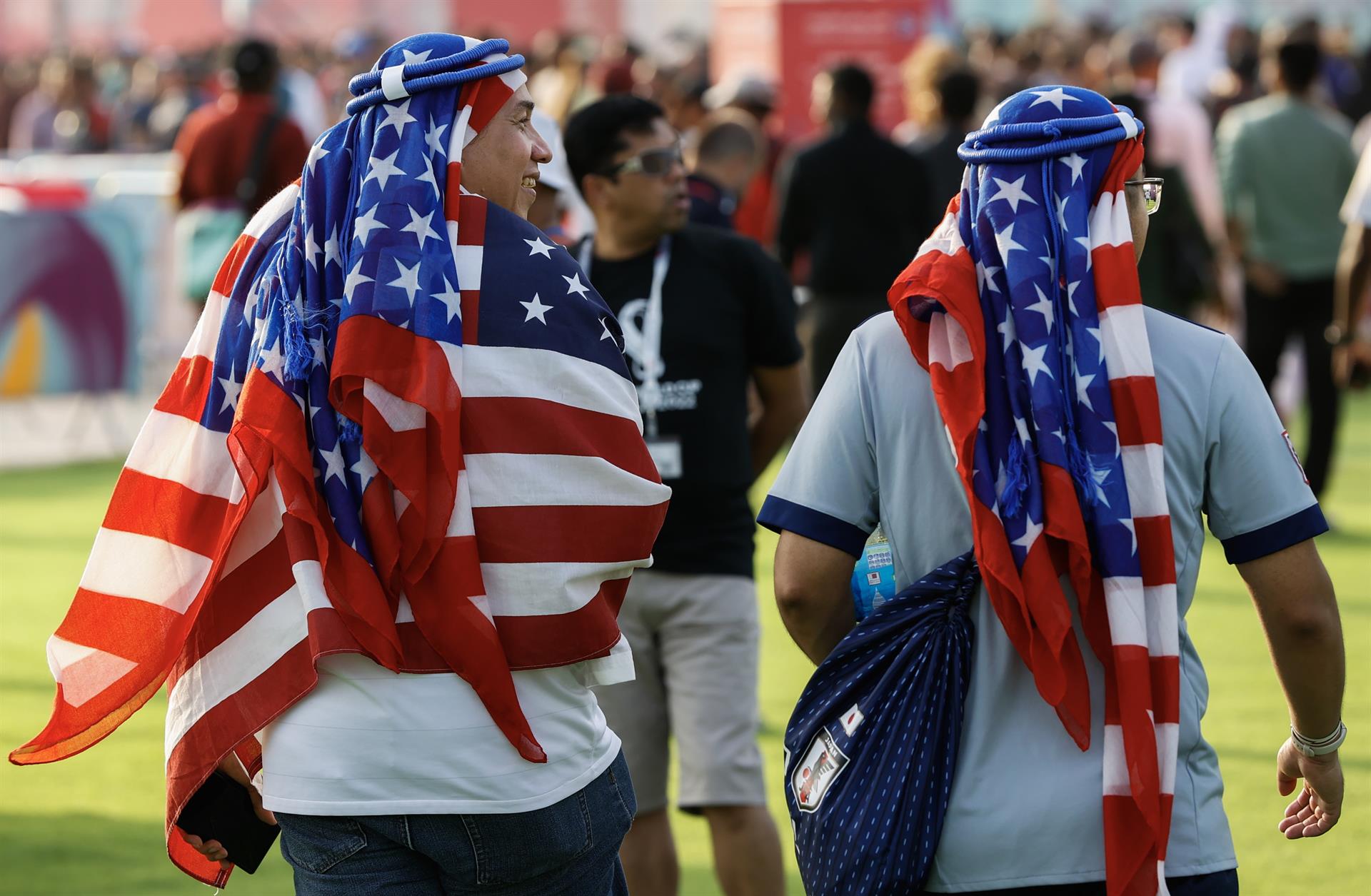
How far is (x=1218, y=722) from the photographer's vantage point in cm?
626

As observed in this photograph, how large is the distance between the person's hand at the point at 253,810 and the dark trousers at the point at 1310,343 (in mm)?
7557

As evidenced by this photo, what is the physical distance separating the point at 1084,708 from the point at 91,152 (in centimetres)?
1988

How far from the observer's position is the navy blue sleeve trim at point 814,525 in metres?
2.72

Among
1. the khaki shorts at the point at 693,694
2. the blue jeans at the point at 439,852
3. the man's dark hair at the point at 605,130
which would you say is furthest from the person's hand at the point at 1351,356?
the blue jeans at the point at 439,852

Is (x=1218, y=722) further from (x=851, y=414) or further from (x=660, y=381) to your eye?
(x=851, y=414)

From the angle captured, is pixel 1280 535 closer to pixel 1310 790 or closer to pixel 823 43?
pixel 1310 790

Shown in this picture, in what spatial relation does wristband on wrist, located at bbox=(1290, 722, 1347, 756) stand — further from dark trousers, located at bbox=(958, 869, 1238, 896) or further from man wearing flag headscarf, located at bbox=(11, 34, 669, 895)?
man wearing flag headscarf, located at bbox=(11, 34, 669, 895)

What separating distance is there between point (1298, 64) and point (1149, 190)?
7.45 meters

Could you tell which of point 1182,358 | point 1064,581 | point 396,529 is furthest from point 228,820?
point 1182,358

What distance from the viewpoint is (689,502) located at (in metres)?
4.26

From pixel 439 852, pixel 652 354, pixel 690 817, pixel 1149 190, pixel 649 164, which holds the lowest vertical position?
pixel 690 817

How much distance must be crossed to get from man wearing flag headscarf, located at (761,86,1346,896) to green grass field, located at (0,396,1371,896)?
2435mm

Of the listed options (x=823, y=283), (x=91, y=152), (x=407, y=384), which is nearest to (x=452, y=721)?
(x=407, y=384)

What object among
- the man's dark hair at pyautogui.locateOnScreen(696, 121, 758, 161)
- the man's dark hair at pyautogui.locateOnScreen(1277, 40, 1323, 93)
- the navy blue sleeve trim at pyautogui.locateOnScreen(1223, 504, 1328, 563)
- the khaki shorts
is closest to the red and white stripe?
the navy blue sleeve trim at pyautogui.locateOnScreen(1223, 504, 1328, 563)
